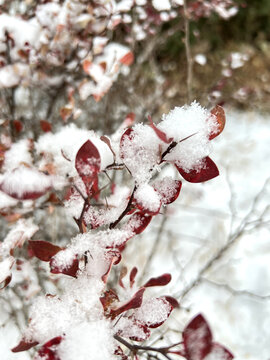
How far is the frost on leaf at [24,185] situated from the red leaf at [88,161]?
53mm

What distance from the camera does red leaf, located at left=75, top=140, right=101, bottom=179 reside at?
A: 0.45 meters

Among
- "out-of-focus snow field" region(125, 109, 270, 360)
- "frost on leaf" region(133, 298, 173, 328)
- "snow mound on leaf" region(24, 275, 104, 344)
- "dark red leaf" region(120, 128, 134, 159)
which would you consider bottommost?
"out-of-focus snow field" region(125, 109, 270, 360)

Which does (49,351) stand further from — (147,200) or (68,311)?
(147,200)

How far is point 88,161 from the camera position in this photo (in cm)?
45

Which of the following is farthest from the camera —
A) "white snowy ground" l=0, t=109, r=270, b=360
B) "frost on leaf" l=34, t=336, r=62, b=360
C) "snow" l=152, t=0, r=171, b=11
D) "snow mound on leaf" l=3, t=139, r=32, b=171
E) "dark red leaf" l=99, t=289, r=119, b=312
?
"white snowy ground" l=0, t=109, r=270, b=360

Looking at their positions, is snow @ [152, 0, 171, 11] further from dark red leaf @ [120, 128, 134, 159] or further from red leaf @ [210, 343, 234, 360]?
red leaf @ [210, 343, 234, 360]

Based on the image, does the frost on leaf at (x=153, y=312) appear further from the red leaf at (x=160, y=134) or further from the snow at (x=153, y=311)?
the red leaf at (x=160, y=134)

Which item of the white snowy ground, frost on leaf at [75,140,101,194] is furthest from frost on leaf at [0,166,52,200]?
the white snowy ground

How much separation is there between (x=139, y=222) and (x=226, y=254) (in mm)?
1846

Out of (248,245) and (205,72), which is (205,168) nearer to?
(248,245)

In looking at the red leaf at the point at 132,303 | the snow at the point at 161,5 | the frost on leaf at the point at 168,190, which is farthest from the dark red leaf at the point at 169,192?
the snow at the point at 161,5


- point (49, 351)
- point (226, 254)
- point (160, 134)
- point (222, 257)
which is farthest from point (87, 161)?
point (226, 254)

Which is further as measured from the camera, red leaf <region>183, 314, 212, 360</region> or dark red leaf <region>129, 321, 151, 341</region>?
dark red leaf <region>129, 321, 151, 341</region>

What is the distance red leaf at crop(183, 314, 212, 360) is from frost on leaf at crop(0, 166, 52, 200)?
244 millimetres
